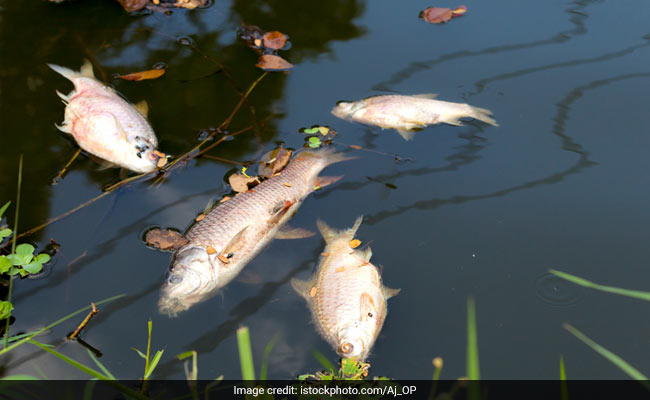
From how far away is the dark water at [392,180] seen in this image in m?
2.93

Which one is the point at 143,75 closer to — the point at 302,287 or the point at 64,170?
the point at 64,170

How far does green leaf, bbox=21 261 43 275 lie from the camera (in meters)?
3.05

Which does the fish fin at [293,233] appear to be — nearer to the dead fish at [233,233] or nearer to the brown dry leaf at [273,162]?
the dead fish at [233,233]

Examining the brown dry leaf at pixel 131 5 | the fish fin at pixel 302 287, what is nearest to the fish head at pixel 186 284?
the fish fin at pixel 302 287

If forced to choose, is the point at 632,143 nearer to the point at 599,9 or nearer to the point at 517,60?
the point at 517,60

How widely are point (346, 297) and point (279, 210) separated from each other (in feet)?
2.62

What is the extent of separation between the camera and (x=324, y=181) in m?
3.69

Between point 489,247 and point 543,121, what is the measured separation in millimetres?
1303

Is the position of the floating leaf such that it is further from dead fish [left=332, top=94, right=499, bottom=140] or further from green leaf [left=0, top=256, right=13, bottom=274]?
green leaf [left=0, top=256, right=13, bottom=274]

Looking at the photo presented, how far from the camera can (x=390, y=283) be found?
3.16 meters

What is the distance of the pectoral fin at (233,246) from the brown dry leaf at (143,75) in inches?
75.8

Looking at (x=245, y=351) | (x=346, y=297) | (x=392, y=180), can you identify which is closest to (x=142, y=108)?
(x=392, y=180)

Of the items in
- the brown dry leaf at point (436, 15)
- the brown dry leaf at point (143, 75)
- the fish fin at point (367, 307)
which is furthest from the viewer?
the brown dry leaf at point (436, 15)

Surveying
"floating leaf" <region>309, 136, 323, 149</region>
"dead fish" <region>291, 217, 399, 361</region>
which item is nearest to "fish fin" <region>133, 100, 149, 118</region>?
"floating leaf" <region>309, 136, 323, 149</region>
